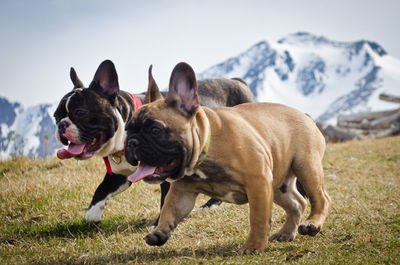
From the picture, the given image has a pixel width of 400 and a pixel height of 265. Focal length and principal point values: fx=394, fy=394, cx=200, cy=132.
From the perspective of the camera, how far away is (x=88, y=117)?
142 inches

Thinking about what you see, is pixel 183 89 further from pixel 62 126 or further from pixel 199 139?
pixel 62 126

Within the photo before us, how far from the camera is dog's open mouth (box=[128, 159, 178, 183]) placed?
257cm

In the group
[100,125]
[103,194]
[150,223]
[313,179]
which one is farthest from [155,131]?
[150,223]

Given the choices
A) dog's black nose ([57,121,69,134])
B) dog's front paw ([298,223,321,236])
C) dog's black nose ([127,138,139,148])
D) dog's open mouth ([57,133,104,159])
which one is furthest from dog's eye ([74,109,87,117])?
dog's front paw ([298,223,321,236])

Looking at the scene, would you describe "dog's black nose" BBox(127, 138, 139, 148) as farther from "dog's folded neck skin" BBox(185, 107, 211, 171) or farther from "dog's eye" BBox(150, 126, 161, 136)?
"dog's folded neck skin" BBox(185, 107, 211, 171)

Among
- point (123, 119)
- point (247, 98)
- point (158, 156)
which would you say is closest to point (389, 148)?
point (247, 98)

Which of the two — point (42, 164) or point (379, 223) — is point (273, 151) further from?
point (42, 164)

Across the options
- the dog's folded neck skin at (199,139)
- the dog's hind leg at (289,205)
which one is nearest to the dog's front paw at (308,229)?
the dog's hind leg at (289,205)

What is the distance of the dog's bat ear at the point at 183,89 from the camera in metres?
2.63

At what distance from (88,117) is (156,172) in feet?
4.31

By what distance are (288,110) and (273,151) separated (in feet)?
2.05

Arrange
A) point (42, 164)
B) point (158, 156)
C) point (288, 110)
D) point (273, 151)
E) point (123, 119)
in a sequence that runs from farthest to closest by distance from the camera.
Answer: point (42, 164) < point (123, 119) < point (288, 110) < point (273, 151) < point (158, 156)

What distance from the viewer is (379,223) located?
357cm

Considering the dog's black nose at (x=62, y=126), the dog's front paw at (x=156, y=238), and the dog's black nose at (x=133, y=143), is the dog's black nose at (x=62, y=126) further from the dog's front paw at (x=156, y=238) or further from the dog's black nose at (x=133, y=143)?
the dog's front paw at (x=156, y=238)
